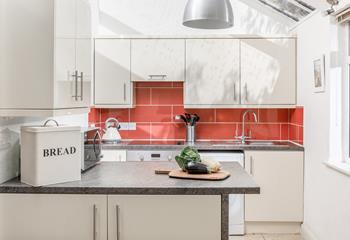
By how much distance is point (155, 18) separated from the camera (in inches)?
197

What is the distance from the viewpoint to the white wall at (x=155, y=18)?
16.3ft

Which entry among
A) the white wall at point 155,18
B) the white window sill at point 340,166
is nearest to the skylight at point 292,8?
the white wall at point 155,18

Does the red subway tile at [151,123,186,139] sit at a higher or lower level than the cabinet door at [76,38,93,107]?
lower

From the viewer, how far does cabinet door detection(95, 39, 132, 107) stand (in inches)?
182

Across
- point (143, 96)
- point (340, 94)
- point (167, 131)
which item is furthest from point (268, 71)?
point (143, 96)

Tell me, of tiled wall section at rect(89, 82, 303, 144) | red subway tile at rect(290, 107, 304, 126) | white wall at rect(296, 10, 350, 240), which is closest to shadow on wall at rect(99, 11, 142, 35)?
tiled wall section at rect(89, 82, 303, 144)

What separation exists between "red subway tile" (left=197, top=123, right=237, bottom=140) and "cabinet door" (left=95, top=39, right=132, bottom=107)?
960 millimetres

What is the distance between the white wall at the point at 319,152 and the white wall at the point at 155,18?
0.67 meters

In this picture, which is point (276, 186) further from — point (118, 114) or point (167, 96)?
point (118, 114)

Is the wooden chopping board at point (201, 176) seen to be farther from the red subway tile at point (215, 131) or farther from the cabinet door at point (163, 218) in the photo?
the red subway tile at point (215, 131)

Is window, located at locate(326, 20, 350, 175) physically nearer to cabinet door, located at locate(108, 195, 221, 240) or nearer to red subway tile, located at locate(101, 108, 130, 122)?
cabinet door, located at locate(108, 195, 221, 240)

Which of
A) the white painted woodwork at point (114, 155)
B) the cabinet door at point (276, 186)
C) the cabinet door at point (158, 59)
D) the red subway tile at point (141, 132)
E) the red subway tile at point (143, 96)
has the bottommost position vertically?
the cabinet door at point (276, 186)

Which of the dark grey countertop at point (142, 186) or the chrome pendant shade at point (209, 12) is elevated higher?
the chrome pendant shade at point (209, 12)

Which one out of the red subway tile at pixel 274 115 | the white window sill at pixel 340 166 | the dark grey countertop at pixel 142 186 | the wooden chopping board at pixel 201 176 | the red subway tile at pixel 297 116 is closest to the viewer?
the dark grey countertop at pixel 142 186
